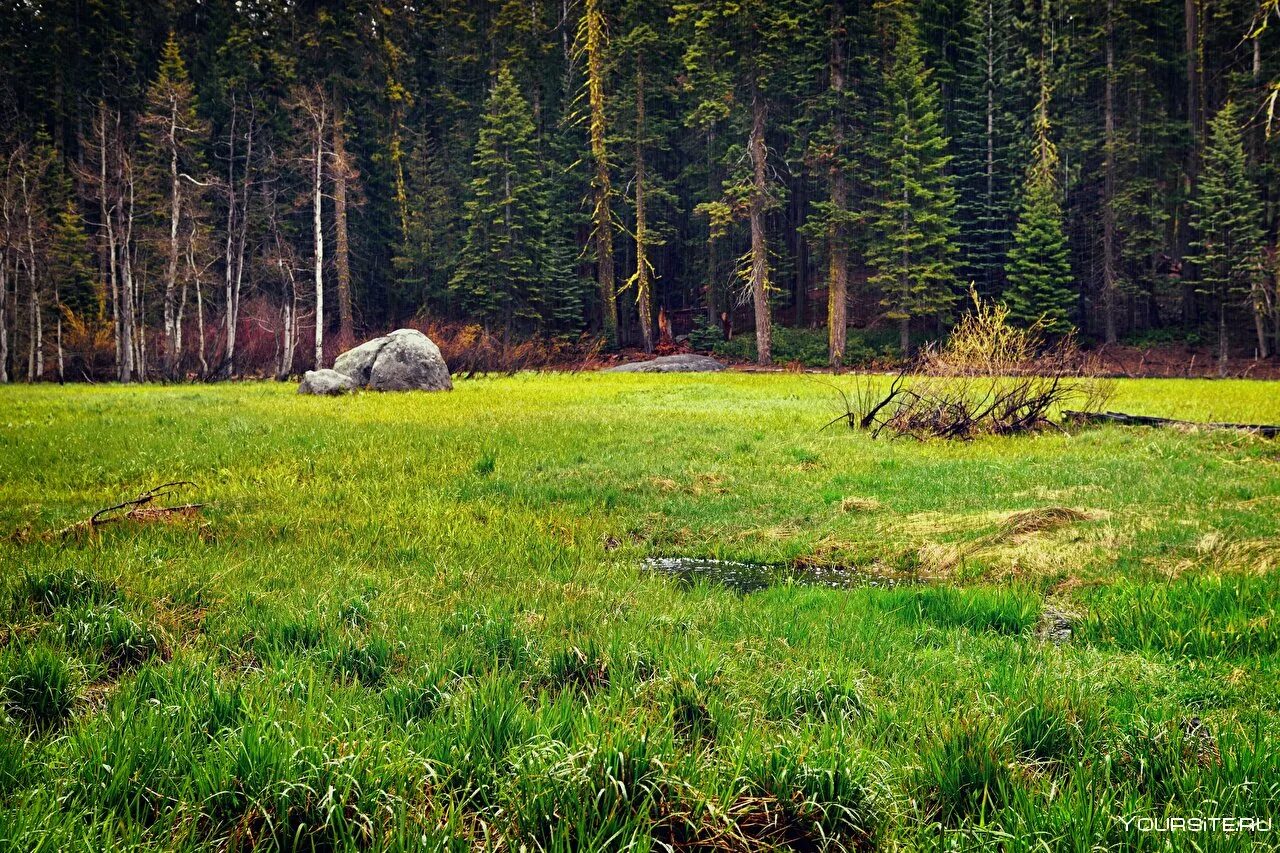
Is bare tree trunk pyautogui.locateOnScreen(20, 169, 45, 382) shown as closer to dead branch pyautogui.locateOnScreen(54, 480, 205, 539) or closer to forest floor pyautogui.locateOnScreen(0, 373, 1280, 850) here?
forest floor pyautogui.locateOnScreen(0, 373, 1280, 850)

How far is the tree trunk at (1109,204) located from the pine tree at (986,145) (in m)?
4.76

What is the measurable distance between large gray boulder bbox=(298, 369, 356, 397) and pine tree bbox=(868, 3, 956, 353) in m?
28.2

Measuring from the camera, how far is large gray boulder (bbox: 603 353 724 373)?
38.3m

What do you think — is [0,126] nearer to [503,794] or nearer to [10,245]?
[10,245]

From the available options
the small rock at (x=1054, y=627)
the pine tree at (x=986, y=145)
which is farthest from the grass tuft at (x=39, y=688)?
the pine tree at (x=986, y=145)

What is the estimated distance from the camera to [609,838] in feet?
7.30

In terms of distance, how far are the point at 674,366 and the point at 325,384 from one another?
1949 cm

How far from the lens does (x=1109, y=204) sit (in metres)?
40.8

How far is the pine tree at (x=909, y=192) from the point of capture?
128 feet

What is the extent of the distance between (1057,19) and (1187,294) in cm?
2042

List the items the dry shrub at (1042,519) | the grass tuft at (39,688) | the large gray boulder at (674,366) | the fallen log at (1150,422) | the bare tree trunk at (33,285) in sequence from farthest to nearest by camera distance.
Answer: the large gray boulder at (674,366)
the bare tree trunk at (33,285)
the fallen log at (1150,422)
the dry shrub at (1042,519)
the grass tuft at (39,688)

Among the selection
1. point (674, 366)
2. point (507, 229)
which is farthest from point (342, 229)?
point (674, 366)

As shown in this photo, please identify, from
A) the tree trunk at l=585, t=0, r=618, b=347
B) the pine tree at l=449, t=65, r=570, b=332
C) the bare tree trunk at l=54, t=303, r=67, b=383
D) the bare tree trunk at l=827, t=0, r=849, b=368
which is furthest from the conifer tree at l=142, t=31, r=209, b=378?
the bare tree trunk at l=827, t=0, r=849, b=368

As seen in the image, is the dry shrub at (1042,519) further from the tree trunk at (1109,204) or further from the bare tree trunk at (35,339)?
the bare tree trunk at (35,339)
